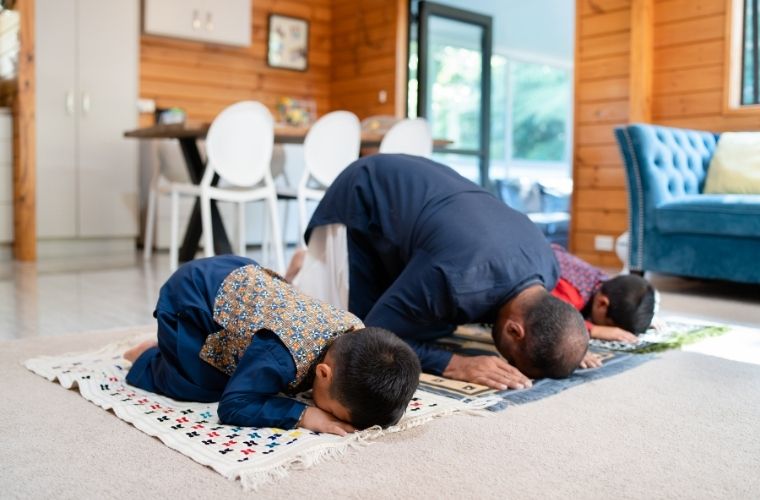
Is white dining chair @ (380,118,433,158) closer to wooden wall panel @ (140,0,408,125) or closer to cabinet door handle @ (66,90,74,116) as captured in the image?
wooden wall panel @ (140,0,408,125)

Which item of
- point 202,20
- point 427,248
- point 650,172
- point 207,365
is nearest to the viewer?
point 207,365

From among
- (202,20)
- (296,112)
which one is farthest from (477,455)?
(202,20)

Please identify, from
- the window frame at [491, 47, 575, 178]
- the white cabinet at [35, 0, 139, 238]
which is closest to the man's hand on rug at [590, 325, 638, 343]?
the white cabinet at [35, 0, 139, 238]

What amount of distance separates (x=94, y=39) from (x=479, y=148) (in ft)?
10.9

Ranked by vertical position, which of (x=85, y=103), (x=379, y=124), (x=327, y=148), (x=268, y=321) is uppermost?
(x=85, y=103)

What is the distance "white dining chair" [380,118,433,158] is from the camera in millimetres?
4297

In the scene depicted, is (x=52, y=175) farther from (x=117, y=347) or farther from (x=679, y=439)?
(x=679, y=439)

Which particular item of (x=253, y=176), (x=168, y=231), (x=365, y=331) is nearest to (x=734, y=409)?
(x=365, y=331)

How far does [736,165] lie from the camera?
12.7ft

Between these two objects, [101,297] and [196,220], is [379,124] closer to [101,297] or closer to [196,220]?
[196,220]

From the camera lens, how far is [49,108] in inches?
199

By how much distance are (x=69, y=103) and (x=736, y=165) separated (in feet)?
14.0

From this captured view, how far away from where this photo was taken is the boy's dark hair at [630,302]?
2465 millimetres

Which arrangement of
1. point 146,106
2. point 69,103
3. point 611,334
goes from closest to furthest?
point 611,334
point 69,103
point 146,106
